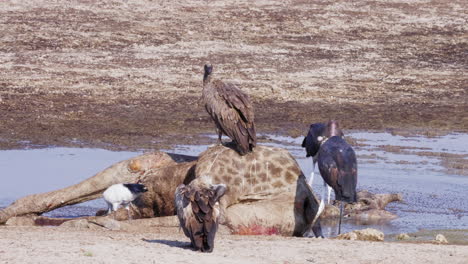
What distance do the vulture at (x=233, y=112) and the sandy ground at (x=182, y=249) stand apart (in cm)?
140

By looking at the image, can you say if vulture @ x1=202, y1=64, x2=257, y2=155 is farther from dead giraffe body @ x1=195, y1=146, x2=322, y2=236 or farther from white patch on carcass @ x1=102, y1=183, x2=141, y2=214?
white patch on carcass @ x1=102, y1=183, x2=141, y2=214

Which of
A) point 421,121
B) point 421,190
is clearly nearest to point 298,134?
point 421,121

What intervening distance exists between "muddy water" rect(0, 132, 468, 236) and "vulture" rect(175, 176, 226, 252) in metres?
3.35

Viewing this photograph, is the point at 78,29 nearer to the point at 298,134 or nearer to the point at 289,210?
the point at 298,134

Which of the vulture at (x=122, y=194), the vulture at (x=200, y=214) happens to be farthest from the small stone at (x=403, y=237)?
the vulture at (x=200, y=214)

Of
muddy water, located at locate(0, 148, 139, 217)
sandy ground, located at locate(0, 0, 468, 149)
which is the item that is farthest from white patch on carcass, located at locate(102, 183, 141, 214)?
sandy ground, located at locate(0, 0, 468, 149)

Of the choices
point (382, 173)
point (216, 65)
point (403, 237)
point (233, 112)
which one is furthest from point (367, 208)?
point (216, 65)

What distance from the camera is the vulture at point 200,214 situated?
8.82 m

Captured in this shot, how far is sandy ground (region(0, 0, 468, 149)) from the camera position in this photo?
18703 millimetres

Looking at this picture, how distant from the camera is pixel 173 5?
26.0 meters

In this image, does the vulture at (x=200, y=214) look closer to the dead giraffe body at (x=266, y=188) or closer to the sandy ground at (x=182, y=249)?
the sandy ground at (x=182, y=249)

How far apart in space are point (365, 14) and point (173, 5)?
14.9ft

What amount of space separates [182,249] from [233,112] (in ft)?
9.31

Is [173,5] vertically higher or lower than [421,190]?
higher
